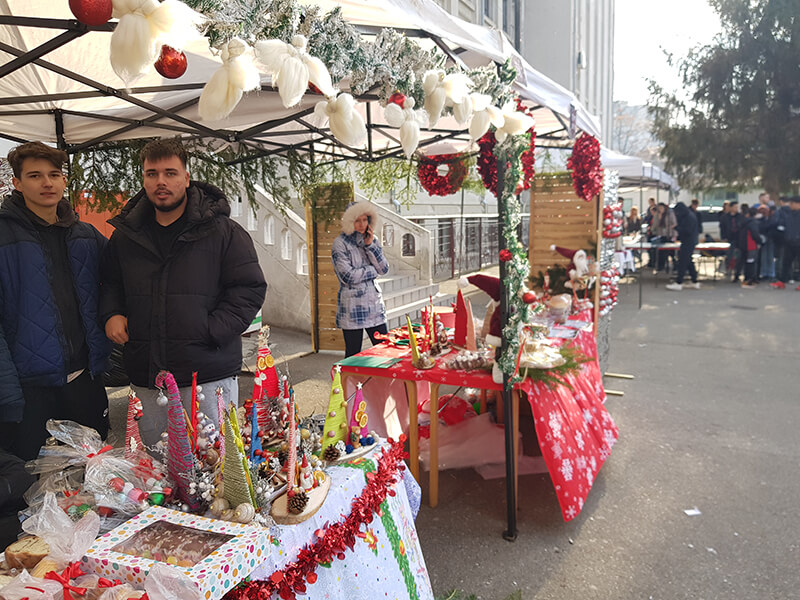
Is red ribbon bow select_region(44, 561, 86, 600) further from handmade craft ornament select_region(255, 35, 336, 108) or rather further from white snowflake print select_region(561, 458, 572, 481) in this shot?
white snowflake print select_region(561, 458, 572, 481)

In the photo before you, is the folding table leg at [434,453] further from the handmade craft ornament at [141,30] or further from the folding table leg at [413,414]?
the handmade craft ornament at [141,30]

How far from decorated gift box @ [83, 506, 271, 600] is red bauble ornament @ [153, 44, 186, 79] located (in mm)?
1124

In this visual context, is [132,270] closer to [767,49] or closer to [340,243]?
[340,243]

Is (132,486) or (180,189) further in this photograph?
(180,189)

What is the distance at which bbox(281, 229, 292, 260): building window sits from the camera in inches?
324

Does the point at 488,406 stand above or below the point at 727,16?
below

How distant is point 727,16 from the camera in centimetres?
1942

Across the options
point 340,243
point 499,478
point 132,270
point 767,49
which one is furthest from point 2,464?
point 767,49

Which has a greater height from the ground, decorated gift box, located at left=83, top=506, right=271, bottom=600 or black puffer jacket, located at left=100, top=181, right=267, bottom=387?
black puffer jacket, located at left=100, top=181, right=267, bottom=387

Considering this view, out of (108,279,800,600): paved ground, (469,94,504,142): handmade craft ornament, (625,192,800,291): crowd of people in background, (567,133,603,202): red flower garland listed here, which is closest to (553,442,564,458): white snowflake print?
(108,279,800,600): paved ground

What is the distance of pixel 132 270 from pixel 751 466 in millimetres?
4049

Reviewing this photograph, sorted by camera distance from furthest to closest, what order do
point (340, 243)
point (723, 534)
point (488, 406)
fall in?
point (340, 243)
point (488, 406)
point (723, 534)

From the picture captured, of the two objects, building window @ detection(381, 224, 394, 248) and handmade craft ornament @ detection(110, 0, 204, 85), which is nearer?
handmade craft ornament @ detection(110, 0, 204, 85)

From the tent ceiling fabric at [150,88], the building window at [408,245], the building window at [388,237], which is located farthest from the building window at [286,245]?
the tent ceiling fabric at [150,88]
